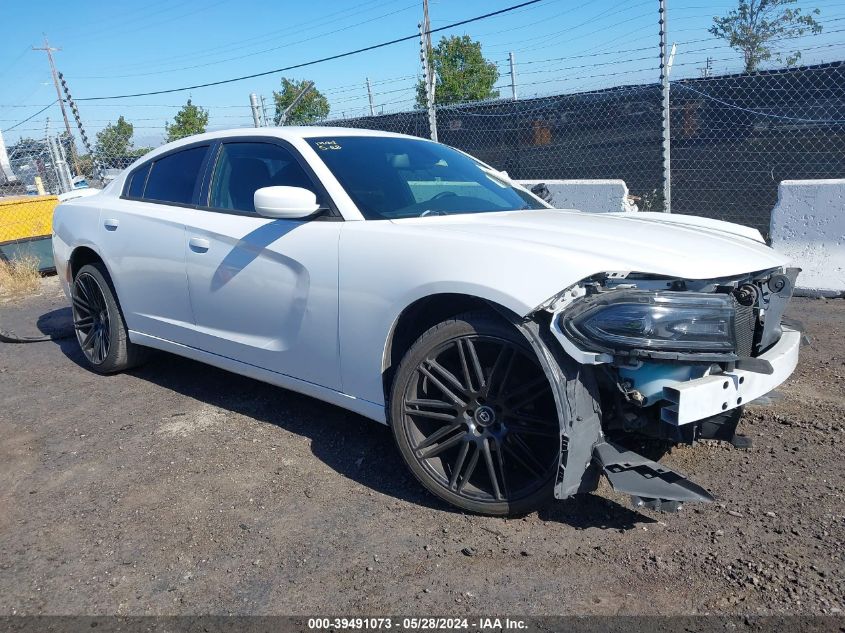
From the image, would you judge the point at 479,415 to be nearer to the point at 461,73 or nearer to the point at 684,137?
the point at 684,137

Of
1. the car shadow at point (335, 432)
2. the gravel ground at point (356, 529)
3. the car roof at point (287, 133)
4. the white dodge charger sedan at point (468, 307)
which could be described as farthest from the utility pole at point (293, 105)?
the gravel ground at point (356, 529)

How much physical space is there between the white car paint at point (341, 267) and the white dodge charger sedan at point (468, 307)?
1cm

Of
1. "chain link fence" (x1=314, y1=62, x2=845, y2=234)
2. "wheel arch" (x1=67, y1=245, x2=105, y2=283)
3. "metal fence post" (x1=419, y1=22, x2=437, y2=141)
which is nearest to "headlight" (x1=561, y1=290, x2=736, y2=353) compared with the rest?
"wheel arch" (x1=67, y1=245, x2=105, y2=283)

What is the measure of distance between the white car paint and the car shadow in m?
0.36

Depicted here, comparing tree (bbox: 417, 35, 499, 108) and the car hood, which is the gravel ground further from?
tree (bbox: 417, 35, 499, 108)

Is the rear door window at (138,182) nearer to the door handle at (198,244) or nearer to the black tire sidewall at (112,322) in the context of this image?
the black tire sidewall at (112,322)

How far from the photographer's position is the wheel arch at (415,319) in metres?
2.99

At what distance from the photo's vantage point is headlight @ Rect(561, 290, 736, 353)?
252 centimetres

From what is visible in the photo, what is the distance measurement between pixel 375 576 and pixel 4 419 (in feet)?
10.5

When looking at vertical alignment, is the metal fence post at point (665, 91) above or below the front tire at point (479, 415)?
above

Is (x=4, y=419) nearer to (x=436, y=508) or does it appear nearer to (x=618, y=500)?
(x=436, y=508)

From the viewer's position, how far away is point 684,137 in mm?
9258

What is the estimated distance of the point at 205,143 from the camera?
4.37 metres

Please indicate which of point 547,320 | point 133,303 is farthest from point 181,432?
point 547,320
